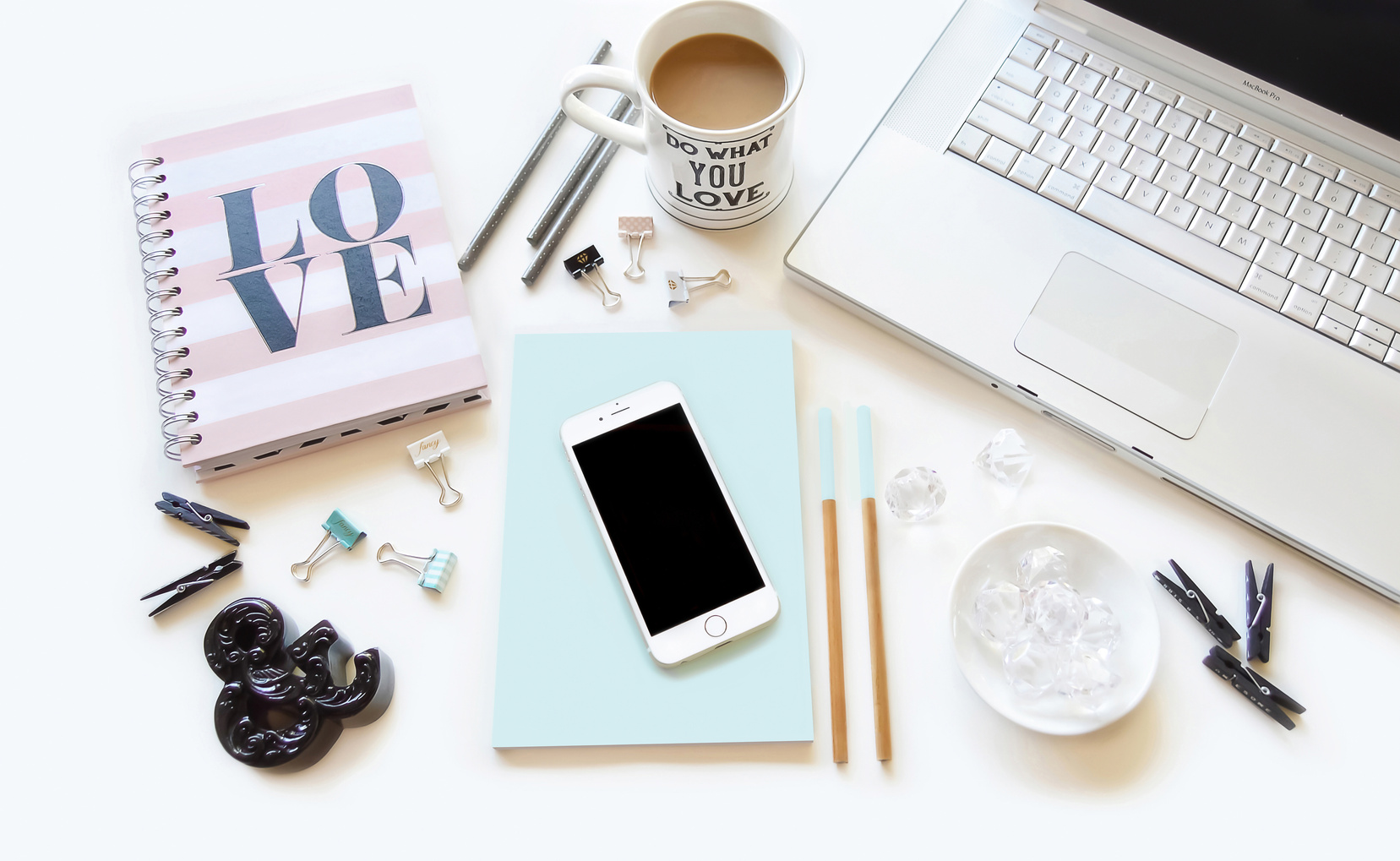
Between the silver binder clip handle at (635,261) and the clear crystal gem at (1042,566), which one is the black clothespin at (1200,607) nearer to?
the clear crystal gem at (1042,566)

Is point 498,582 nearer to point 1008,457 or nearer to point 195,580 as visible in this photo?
point 195,580

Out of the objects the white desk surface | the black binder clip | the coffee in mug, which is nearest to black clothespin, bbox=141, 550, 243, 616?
the white desk surface

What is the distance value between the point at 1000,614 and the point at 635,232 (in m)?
0.44

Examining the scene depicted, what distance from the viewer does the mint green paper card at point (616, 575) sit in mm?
632

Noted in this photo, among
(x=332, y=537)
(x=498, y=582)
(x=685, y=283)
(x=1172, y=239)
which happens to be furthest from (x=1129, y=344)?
(x=332, y=537)

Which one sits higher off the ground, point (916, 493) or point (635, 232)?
point (635, 232)

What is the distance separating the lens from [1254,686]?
0.63 m

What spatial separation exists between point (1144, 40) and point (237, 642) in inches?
35.1

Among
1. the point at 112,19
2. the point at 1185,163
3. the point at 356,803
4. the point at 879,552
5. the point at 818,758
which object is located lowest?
the point at 356,803

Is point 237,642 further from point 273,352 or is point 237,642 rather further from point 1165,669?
point 1165,669

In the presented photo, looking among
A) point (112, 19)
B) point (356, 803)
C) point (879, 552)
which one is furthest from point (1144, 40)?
point (112, 19)

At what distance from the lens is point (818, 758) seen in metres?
0.63

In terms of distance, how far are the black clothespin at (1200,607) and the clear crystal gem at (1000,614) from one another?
13 centimetres

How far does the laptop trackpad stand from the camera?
0.66m
